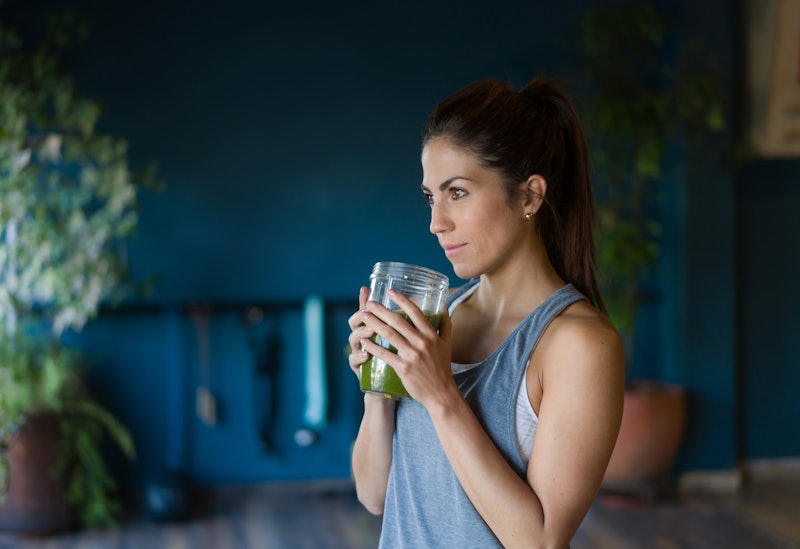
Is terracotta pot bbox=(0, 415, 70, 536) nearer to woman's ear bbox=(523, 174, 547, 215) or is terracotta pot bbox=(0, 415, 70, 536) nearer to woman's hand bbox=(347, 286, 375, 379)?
woman's hand bbox=(347, 286, 375, 379)

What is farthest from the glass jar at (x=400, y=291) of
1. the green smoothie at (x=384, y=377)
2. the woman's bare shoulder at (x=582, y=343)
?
the woman's bare shoulder at (x=582, y=343)

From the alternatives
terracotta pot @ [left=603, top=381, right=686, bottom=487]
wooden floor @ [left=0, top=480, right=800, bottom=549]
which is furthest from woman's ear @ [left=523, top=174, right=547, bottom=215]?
terracotta pot @ [left=603, top=381, right=686, bottom=487]

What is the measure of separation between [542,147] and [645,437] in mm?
3009

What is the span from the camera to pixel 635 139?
4078mm

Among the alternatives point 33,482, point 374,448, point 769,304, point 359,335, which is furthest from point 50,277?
point 769,304

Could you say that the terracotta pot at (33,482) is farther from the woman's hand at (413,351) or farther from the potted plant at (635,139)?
the woman's hand at (413,351)

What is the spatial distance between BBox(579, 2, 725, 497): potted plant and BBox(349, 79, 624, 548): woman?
2704 millimetres

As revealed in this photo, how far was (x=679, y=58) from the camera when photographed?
4008 mm

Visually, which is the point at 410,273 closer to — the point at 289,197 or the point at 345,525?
the point at 345,525

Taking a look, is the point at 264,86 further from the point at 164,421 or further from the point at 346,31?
the point at 164,421

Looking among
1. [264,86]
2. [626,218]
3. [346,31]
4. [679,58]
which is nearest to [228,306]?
[264,86]

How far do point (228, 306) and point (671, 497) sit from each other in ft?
7.53

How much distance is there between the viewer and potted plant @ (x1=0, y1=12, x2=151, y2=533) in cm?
331

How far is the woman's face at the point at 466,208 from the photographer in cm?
116
